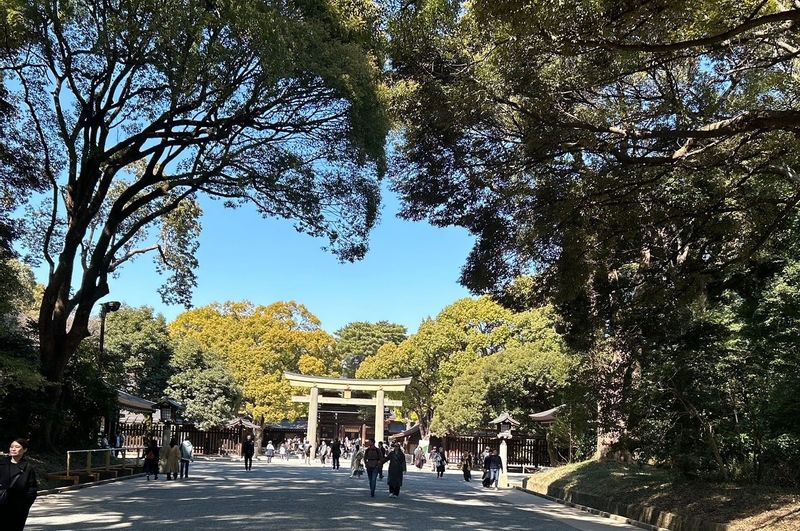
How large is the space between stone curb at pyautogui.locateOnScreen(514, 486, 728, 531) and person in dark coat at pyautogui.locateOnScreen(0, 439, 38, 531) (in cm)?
859

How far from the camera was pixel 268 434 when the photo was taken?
162ft

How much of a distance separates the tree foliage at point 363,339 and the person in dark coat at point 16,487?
6557 centimetres

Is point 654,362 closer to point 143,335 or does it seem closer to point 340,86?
point 340,86

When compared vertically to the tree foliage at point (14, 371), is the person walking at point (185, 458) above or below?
below

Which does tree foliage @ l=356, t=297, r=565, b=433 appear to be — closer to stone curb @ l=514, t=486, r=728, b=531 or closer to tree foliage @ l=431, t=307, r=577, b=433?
tree foliage @ l=431, t=307, r=577, b=433

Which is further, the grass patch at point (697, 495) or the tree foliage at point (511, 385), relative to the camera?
the tree foliage at point (511, 385)

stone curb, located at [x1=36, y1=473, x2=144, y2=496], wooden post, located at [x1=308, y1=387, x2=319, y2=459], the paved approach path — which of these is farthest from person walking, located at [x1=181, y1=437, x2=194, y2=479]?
wooden post, located at [x1=308, y1=387, x2=319, y2=459]

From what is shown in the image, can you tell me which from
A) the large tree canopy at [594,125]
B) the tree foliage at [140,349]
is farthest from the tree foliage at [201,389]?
the large tree canopy at [594,125]

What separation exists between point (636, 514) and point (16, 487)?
1046cm

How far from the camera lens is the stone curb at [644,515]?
1041cm

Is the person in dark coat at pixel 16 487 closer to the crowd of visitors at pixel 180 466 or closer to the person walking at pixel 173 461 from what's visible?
the crowd of visitors at pixel 180 466

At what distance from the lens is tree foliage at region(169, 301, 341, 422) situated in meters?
46.4

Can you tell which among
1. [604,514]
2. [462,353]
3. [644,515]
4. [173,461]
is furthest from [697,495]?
[462,353]

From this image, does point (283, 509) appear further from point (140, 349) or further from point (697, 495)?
point (140, 349)
